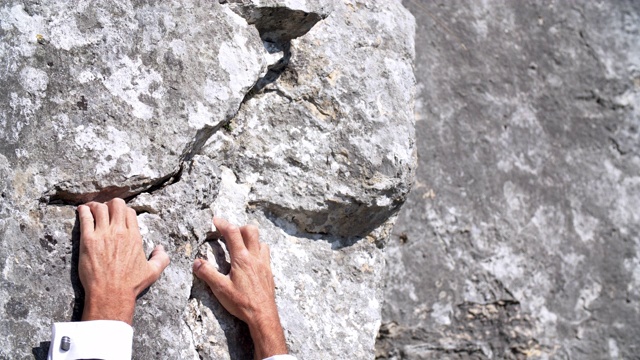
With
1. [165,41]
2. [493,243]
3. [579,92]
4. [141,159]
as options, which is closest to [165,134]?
[141,159]

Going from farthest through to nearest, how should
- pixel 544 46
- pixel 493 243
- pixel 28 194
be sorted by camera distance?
pixel 544 46, pixel 493 243, pixel 28 194

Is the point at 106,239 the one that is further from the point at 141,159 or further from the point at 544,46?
the point at 544,46

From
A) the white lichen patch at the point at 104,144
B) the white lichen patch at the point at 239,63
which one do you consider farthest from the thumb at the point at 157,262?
the white lichen patch at the point at 239,63

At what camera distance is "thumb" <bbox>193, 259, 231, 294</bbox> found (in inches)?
80.7

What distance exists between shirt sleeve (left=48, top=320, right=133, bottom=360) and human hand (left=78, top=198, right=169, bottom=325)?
3 cm

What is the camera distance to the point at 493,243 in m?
2.87

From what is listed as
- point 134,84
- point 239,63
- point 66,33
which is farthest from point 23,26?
point 239,63

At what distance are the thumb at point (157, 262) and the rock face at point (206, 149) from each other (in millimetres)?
30

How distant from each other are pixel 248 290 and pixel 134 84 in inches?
20.9

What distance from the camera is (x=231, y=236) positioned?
210cm

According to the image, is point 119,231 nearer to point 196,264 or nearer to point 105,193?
point 105,193

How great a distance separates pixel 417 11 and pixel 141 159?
1383 mm

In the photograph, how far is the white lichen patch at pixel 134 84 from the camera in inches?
77.1

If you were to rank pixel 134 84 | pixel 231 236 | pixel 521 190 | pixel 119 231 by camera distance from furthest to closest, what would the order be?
pixel 521 190 < pixel 231 236 < pixel 134 84 < pixel 119 231
